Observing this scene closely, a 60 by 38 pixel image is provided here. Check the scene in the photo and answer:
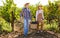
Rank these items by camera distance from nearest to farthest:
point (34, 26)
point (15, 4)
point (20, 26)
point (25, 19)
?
point (25, 19)
point (34, 26)
point (15, 4)
point (20, 26)

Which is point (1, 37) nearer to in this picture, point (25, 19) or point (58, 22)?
point (25, 19)

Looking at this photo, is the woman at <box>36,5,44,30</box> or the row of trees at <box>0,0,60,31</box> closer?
the woman at <box>36,5,44,30</box>

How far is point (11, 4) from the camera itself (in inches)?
414

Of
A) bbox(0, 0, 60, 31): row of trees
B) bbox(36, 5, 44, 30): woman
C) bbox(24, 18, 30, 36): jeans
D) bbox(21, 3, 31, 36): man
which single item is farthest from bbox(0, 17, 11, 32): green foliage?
bbox(36, 5, 44, 30): woman

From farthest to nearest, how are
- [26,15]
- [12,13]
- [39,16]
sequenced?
[12,13] < [39,16] < [26,15]

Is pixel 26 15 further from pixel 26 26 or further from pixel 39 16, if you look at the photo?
pixel 39 16

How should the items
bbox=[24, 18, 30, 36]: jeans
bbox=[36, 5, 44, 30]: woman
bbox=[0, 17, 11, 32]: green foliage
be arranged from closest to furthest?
bbox=[24, 18, 30, 36]: jeans, bbox=[36, 5, 44, 30]: woman, bbox=[0, 17, 11, 32]: green foliage

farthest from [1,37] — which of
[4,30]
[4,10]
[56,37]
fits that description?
[56,37]

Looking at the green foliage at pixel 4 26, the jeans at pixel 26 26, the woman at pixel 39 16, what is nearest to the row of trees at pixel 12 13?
the green foliage at pixel 4 26

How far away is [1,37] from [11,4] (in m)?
1.79

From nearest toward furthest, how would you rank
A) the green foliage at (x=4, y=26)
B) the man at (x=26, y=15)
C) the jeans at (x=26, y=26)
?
1. the man at (x=26, y=15)
2. the jeans at (x=26, y=26)
3. the green foliage at (x=4, y=26)

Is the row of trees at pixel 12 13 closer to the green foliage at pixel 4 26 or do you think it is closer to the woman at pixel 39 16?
the green foliage at pixel 4 26

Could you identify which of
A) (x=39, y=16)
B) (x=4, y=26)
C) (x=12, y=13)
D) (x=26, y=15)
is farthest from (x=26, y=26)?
(x=4, y=26)

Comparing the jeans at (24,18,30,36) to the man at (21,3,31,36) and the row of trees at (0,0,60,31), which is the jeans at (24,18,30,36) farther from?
the row of trees at (0,0,60,31)
